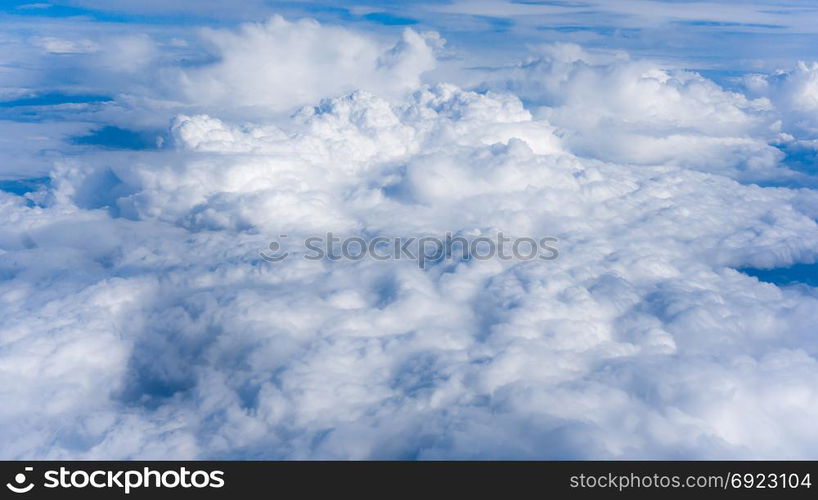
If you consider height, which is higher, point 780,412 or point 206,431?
point 780,412

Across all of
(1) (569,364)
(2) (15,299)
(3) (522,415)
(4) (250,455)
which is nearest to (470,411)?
(3) (522,415)

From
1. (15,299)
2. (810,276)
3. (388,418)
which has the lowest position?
(810,276)

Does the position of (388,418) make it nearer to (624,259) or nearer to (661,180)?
(624,259)

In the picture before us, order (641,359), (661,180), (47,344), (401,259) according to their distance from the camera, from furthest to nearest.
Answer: (661,180) → (401,259) → (47,344) → (641,359)

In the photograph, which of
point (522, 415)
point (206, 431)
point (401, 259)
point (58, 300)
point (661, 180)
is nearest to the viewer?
point (522, 415)

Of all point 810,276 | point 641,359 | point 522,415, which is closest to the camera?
point 522,415

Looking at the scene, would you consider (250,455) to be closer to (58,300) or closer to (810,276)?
(58,300)

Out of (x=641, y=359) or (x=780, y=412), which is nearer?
(x=780, y=412)

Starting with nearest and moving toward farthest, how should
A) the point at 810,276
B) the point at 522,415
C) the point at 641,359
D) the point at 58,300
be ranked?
the point at 522,415 < the point at 641,359 < the point at 58,300 < the point at 810,276

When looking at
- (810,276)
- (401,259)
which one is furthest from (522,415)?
(810,276)
